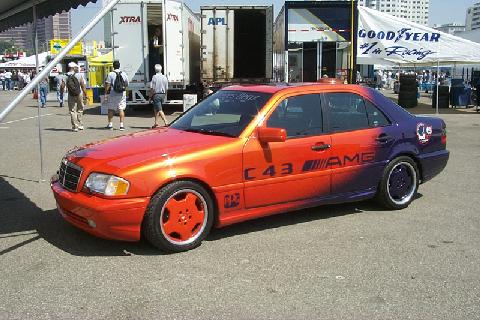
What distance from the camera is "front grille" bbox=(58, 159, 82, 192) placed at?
4516 mm

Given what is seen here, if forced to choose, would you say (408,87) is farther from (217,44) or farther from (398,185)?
(398,185)

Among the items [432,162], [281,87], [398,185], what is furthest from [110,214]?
[432,162]

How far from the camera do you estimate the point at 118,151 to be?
4.64m

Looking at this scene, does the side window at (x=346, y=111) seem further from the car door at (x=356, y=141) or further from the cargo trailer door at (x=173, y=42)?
the cargo trailer door at (x=173, y=42)

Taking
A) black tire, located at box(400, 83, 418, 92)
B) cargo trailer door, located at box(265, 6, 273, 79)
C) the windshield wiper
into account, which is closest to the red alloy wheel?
the windshield wiper

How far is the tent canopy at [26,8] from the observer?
20.4 ft

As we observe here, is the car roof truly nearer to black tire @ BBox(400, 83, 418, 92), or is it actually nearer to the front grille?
the front grille

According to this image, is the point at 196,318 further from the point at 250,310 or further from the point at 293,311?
the point at 293,311

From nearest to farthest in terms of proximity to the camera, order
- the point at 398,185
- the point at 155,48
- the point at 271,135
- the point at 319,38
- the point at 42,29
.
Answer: the point at 271,135 < the point at 398,185 < the point at 42,29 < the point at 319,38 < the point at 155,48

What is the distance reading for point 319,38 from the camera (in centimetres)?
1650

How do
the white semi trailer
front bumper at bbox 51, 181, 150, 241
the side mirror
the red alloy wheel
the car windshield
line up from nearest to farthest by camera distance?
1. front bumper at bbox 51, 181, 150, 241
2. the red alloy wheel
3. the side mirror
4. the car windshield
5. the white semi trailer

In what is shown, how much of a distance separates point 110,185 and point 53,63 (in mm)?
1093

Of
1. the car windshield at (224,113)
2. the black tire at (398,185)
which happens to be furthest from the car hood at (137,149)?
the black tire at (398,185)

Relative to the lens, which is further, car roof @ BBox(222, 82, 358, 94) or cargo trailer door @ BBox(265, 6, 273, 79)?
cargo trailer door @ BBox(265, 6, 273, 79)
